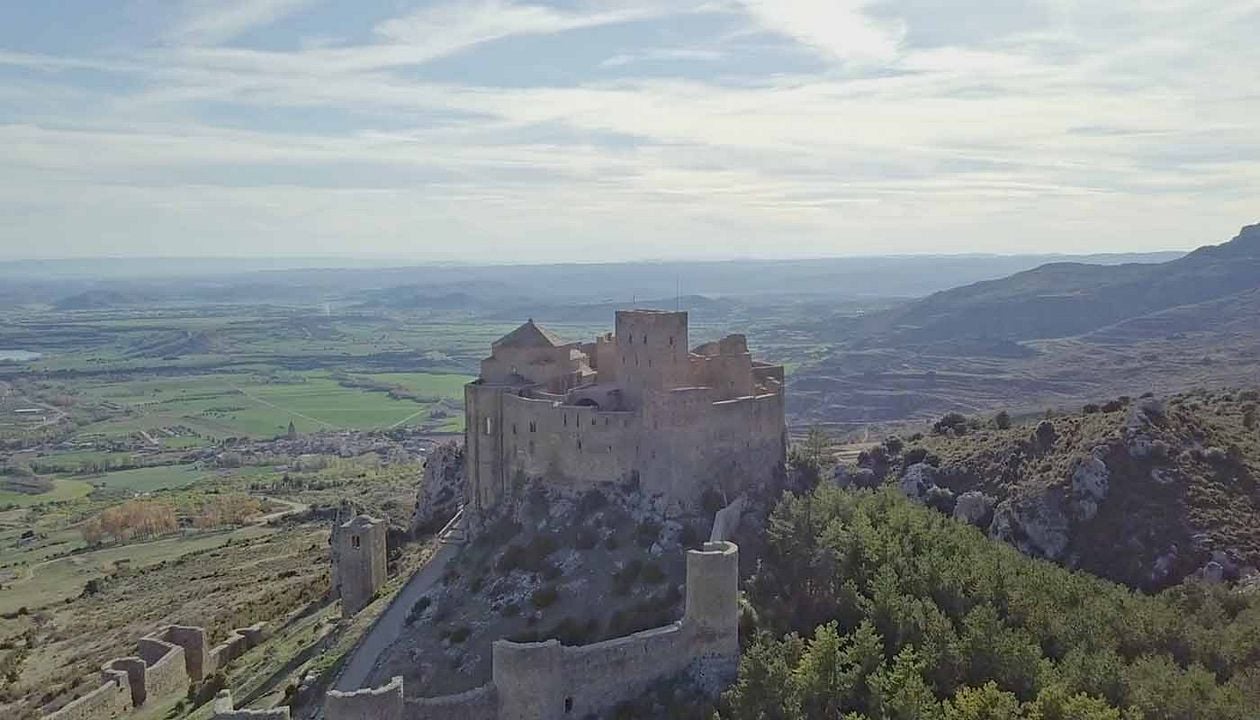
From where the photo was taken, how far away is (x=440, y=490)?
54844 mm

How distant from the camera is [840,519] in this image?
40.2m

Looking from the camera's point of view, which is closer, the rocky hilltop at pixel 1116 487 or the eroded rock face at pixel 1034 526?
the rocky hilltop at pixel 1116 487

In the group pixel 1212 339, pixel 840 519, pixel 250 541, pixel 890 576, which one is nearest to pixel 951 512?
pixel 840 519

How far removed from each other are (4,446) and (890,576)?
495ft

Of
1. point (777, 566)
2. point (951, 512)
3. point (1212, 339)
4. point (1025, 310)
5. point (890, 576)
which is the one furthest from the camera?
point (1025, 310)

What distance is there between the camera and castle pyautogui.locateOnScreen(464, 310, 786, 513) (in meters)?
41.2

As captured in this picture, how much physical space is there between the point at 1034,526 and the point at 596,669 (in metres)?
27.6

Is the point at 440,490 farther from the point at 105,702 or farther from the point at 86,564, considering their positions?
the point at 86,564

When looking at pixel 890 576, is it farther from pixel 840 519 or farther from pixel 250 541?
pixel 250 541

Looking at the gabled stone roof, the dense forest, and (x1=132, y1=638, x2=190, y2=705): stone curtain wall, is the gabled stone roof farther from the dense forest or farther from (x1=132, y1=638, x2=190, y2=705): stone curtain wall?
(x1=132, y1=638, x2=190, y2=705): stone curtain wall

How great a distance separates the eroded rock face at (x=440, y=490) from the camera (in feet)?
176

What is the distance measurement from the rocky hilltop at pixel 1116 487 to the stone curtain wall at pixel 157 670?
30426 mm

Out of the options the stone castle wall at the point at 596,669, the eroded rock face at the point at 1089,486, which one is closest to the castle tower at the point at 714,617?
the stone castle wall at the point at 596,669

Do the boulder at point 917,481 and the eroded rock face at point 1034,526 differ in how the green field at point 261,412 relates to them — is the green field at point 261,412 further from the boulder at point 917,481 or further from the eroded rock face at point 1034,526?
the eroded rock face at point 1034,526
